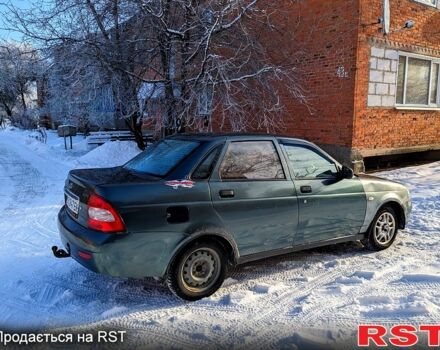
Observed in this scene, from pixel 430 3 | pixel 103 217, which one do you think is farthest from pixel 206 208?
pixel 430 3

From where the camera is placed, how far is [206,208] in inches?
151

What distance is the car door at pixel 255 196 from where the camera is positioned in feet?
13.1

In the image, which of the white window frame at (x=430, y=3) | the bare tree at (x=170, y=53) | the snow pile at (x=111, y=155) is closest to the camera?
the bare tree at (x=170, y=53)

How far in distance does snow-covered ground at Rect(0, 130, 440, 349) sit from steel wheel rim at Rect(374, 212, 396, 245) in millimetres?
153

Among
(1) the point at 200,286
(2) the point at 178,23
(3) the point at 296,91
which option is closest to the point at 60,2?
(2) the point at 178,23

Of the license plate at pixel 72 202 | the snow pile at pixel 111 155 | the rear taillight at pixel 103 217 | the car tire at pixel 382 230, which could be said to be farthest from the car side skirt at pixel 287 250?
the snow pile at pixel 111 155

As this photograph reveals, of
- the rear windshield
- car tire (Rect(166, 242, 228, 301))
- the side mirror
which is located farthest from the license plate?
the side mirror

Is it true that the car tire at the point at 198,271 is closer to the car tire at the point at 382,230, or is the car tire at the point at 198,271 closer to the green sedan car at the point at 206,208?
the green sedan car at the point at 206,208

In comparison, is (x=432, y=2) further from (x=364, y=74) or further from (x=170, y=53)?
(x=170, y=53)

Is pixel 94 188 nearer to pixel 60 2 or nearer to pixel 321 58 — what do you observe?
pixel 60 2

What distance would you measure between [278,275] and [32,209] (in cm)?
461

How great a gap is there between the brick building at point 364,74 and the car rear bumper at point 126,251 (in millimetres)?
7265

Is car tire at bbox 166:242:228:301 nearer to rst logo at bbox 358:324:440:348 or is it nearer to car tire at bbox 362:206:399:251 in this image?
rst logo at bbox 358:324:440:348

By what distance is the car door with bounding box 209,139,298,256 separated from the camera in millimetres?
3986
